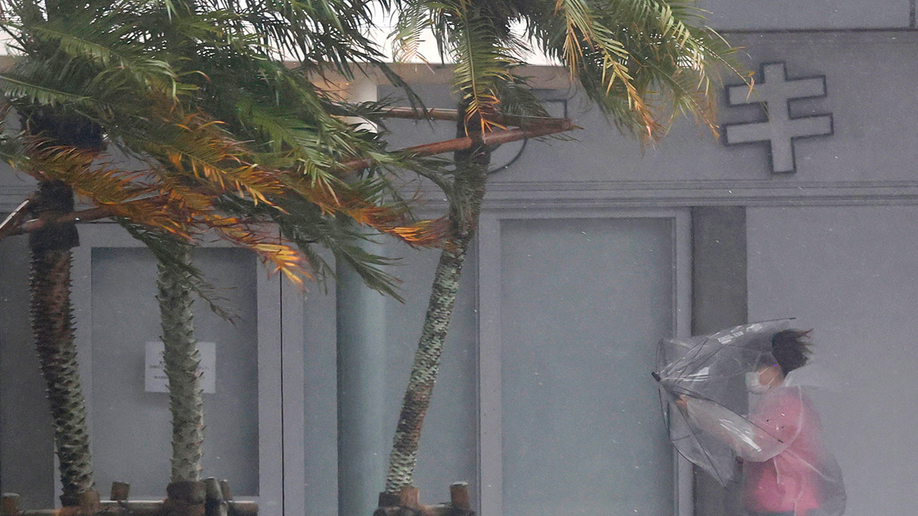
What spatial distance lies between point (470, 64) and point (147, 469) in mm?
2579

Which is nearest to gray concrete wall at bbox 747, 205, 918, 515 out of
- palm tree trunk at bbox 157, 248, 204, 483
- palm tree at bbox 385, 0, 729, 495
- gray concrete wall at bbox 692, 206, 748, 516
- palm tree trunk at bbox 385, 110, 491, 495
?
gray concrete wall at bbox 692, 206, 748, 516

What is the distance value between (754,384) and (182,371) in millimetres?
2073

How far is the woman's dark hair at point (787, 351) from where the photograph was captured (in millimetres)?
3092

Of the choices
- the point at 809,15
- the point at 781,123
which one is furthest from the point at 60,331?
the point at 809,15

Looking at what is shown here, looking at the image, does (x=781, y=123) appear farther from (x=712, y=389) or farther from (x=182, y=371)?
(x=182, y=371)

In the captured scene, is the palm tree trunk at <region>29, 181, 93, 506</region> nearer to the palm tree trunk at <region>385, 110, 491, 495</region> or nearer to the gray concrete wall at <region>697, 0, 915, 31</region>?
the palm tree trunk at <region>385, 110, 491, 495</region>

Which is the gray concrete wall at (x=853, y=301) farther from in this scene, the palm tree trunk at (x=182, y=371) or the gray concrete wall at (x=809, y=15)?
the palm tree trunk at (x=182, y=371)

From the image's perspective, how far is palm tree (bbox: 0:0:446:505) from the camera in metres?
1.88

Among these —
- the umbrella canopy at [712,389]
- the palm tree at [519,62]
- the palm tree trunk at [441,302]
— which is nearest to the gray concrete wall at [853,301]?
the umbrella canopy at [712,389]

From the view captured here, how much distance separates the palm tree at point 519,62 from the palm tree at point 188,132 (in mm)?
305

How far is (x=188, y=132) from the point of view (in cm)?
188

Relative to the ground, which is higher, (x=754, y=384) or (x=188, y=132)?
(x=188, y=132)

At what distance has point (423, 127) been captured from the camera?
11.8ft

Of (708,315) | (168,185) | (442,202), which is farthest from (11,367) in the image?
(708,315)
